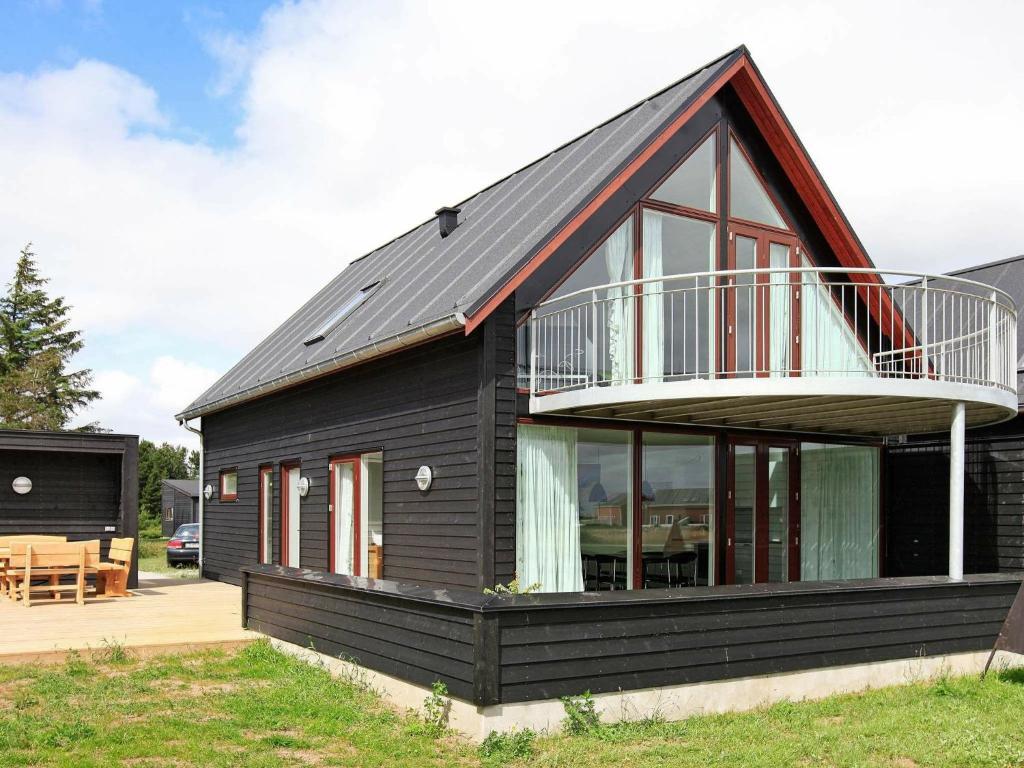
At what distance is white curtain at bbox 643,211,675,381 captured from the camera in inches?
425

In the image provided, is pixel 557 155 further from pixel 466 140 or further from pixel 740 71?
pixel 466 140

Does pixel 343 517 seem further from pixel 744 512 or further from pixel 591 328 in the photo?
pixel 744 512

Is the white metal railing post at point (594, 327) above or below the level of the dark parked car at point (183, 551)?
above

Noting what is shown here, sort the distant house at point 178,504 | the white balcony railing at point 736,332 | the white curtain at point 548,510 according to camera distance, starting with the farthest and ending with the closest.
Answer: the distant house at point 178,504
the white balcony railing at point 736,332
the white curtain at point 548,510

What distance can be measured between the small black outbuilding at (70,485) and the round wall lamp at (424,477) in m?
6.44

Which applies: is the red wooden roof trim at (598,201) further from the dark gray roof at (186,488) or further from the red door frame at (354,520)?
the dark gray roof at (186,488)

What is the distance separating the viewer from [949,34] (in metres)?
13.2

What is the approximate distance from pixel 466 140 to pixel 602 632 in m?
12.3

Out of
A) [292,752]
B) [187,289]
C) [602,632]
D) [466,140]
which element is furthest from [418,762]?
[187,289]

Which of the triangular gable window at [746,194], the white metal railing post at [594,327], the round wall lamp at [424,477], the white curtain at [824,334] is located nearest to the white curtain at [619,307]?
the white metal railing post at [594,327]

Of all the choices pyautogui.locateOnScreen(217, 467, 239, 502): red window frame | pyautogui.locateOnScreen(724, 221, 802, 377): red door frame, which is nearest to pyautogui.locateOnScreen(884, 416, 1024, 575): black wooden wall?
pyautogui.locateOnScreen(724, 221, 802, 377): red door frame

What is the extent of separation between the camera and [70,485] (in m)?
16.2

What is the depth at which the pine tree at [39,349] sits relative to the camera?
130ft

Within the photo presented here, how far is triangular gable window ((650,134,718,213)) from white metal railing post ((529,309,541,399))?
7.12ft
